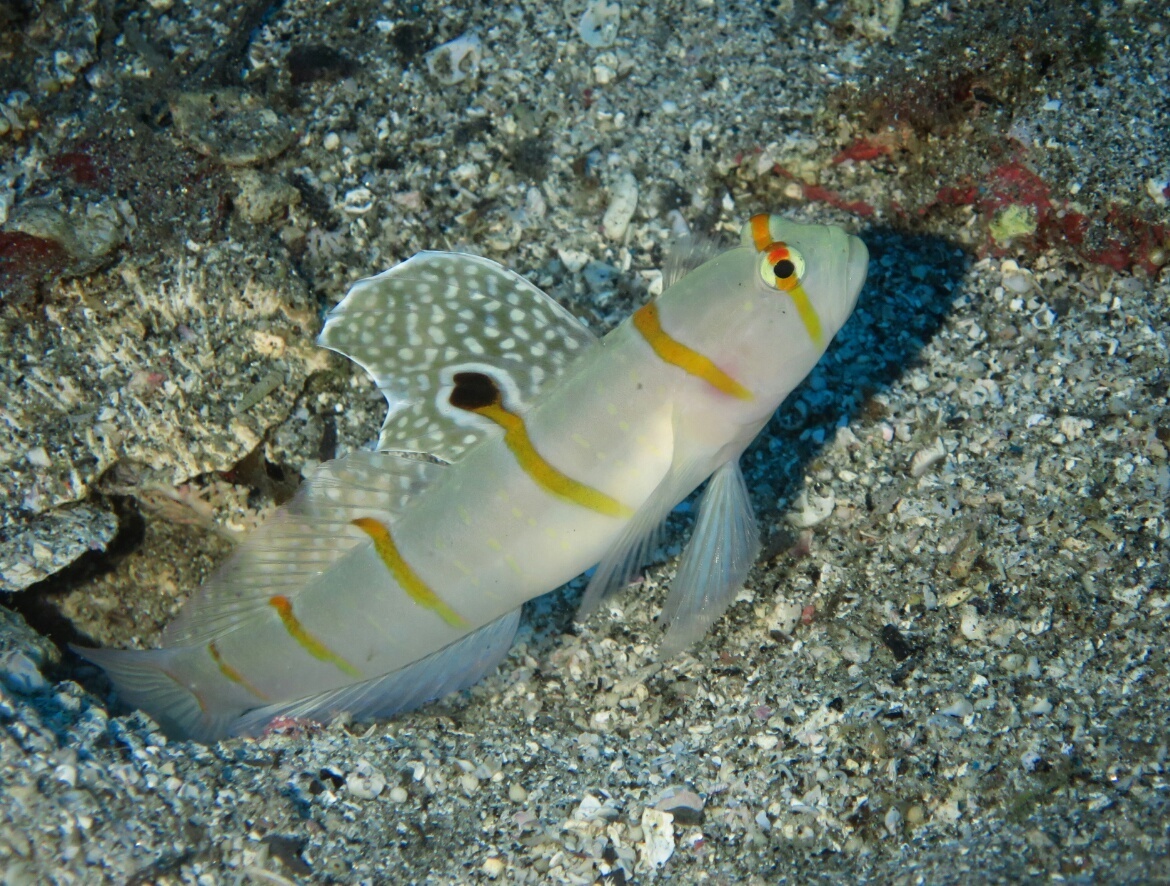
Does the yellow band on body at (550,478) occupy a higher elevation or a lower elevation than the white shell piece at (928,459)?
higher

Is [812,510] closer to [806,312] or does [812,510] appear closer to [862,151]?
[806,312]

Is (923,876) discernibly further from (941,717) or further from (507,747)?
(507,747)

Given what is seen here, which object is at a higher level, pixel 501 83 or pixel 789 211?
pixel 501 83

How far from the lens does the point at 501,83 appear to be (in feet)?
11.3

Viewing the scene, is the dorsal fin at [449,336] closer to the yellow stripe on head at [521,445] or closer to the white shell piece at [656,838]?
the yellow stripe on head at [521,445]

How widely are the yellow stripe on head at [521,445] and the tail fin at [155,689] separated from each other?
134cm

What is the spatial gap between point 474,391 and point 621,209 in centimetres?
134

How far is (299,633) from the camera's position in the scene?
2475 mm

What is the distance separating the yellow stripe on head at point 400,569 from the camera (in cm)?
236

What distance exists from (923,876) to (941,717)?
442 millimetres

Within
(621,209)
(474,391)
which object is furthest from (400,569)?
(621,209)

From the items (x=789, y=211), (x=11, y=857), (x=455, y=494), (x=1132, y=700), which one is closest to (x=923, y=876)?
(x=1132, y=700)

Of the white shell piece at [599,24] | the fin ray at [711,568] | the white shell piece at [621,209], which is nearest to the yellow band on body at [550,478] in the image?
the fin ray at [711,568]

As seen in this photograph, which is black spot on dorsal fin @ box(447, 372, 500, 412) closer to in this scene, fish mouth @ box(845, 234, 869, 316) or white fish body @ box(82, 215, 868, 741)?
white fish body @ box(82, 215, 868, 741)
